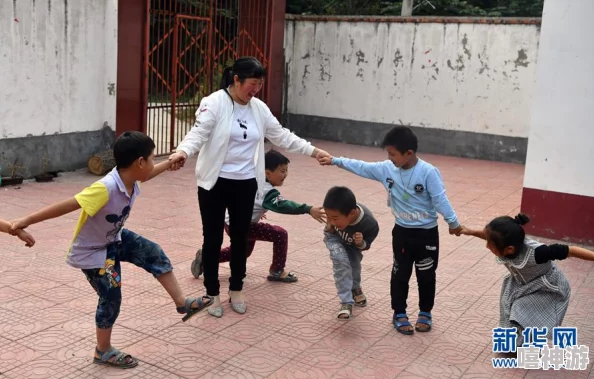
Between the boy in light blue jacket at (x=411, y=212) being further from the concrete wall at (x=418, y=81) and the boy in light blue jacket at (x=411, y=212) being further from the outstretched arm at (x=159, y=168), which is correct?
the concrete wall at (x=418, y=81)

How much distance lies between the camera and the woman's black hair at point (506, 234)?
11.8 feet

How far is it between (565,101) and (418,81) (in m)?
6.31

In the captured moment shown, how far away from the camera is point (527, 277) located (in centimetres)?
373

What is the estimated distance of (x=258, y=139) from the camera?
4152mm

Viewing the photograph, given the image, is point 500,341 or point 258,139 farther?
point 258,139

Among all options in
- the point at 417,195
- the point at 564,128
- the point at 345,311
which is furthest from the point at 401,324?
the point at 564,128

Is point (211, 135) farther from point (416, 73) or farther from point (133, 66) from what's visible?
point (416, 73)

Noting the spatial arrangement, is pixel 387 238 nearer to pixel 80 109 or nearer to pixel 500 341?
pixel 500 341

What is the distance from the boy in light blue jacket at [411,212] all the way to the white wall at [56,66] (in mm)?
5377

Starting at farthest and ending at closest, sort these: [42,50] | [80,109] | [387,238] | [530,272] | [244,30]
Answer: [244,30], [80,109], [42,50], [387,238], [530,272]

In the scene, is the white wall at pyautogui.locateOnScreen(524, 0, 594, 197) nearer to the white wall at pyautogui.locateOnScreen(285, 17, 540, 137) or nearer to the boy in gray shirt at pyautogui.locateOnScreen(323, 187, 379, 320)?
the boy in gray shirt at pyautogui.locateOnScreen(323, 187, 379, 320)

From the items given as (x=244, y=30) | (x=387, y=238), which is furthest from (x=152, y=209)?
(x=244, y=30)

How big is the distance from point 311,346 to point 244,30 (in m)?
9.28

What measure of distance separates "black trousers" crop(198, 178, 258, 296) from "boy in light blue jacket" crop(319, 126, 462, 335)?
679mm
